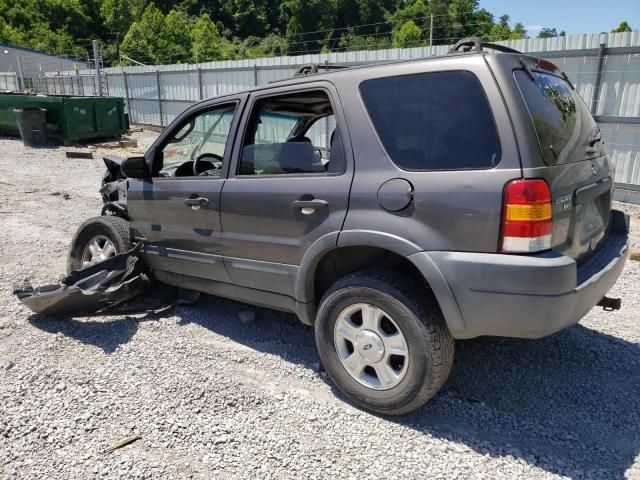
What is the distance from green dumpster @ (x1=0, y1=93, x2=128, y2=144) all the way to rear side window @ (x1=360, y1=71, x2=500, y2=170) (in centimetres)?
1559

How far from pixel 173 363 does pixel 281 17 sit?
384ft

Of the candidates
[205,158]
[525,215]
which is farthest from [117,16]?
[525,215]

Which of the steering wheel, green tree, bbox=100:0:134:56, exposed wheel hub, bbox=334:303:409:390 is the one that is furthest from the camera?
green tree, bbox=100:0:134:56

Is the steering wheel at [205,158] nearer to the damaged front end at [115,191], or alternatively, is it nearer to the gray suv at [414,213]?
the gray suv at [414,213]

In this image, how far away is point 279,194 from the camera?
10.5 ft

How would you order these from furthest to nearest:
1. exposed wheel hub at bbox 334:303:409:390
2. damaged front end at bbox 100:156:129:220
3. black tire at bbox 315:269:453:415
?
damaged front end at bbox 100:156:129:220, exposed wheel hub at bbox 334:303:409:390, black tire at bbox 315:269:453:415

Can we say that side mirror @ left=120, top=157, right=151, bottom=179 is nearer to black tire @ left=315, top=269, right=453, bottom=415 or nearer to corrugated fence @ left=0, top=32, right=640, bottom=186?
black tire @ left=315, top=269, right=453, bottom=415

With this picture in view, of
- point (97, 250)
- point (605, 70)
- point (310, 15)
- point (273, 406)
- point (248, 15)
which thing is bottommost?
point (273, 406)

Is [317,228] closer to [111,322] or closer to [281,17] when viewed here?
[111,322]

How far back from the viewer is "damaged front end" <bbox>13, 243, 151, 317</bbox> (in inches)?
158

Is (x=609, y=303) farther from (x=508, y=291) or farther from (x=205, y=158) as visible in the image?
(x=205, y=158)

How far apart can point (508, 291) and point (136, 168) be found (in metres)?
3.04

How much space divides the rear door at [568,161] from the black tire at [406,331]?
0.74 metres

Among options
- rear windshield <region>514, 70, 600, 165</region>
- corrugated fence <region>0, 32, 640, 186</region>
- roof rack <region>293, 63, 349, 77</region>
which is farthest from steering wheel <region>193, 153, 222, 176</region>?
corrugated fence <region>0, 32, 640, 186</region>
